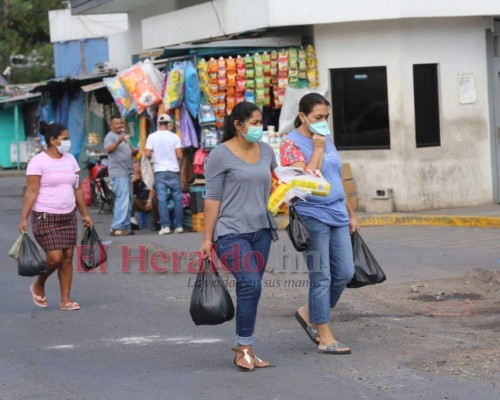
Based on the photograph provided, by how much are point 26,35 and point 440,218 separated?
Result: 95.3ft

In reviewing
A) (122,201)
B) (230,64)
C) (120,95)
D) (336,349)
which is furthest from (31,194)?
(120,95)

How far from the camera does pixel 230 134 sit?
24.2ft

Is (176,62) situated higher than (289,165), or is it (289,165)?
(176,62)

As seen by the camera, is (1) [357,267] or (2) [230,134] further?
(1) [357,267]

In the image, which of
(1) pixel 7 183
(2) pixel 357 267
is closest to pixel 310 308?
(2) pixel 357 267

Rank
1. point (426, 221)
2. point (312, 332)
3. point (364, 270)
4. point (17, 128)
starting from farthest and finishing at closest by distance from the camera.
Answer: point (17, 128) < point (426, 221) < point (364, 270) < point (312, 332)

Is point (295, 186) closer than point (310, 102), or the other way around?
point (295, 186)

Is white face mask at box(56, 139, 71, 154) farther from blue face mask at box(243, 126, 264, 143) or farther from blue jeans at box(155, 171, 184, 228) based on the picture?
blue jeans at box(155, 171, 184, 228)

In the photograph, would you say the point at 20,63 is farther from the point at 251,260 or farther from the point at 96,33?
the point at 251,260

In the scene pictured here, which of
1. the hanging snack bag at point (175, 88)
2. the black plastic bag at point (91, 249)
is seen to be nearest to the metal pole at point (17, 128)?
the hanging snack bag at point (175, 88)

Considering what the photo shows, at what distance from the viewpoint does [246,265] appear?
7.09 metres

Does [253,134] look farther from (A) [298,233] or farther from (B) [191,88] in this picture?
(B) [191,88]

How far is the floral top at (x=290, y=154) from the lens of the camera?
7582 millimetres

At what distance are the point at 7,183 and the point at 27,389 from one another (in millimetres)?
24581
